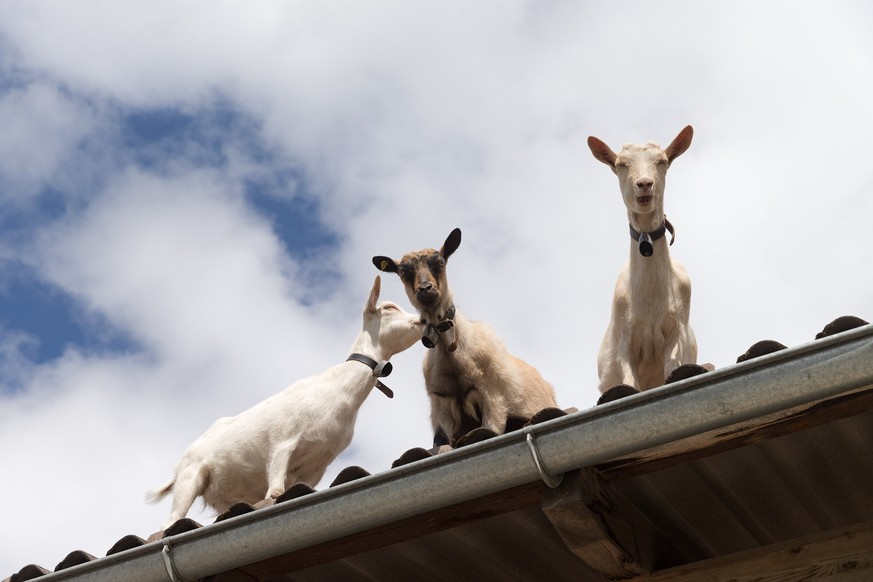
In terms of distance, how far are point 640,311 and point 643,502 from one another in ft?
10.2

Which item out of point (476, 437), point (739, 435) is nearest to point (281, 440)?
point (476, 437)

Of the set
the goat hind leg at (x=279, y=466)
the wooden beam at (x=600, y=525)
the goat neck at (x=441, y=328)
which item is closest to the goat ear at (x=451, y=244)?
the goat neck at (x=441, y=328)

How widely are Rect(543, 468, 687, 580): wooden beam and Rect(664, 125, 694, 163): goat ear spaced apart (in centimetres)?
389

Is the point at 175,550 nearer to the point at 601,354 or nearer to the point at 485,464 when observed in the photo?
the point at 485,464

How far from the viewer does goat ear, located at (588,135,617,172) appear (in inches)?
314

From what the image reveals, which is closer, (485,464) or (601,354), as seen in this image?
(485,464)

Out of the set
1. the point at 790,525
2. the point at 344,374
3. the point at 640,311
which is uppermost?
the point at 344,374

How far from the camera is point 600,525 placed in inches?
161

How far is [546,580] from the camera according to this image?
4980 mm

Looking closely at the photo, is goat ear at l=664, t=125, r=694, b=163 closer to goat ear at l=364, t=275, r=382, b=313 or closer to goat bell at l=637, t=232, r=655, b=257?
goat bell at l=637, t=232, r=655, b=257

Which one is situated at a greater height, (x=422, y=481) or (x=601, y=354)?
(x=601, y=354)

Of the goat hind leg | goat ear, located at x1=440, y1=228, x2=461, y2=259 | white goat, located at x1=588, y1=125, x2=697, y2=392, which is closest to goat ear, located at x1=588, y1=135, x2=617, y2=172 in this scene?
white goat, located at x1=588, y1=125, x2=697, y2=392

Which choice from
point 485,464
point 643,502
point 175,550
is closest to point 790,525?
point 643,502

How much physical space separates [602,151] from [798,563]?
13.4 ft
